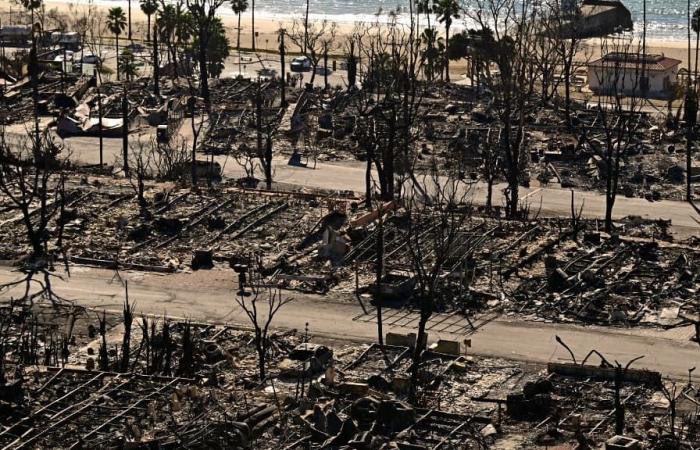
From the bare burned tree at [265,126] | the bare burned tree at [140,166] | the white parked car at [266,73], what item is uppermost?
the white parked car at [266,73]

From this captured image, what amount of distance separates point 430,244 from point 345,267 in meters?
2.53

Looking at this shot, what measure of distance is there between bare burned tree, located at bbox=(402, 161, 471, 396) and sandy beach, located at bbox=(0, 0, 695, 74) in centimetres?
4000

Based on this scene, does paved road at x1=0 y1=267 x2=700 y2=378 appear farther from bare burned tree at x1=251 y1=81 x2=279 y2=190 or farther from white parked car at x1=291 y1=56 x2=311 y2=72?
white parked car at x1=291 y1=56 x2=311 y2=72

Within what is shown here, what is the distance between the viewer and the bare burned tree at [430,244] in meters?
37.2

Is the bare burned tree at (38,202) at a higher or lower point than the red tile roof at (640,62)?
lower

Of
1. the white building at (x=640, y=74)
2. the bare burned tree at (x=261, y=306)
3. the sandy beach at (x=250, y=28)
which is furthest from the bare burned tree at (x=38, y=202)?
the sandy beach at (x=250, y=28)

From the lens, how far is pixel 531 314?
4269 centimetres

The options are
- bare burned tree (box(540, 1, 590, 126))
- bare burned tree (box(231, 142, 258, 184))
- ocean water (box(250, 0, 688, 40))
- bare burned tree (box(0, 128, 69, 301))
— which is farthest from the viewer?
ocean water (box(250, 0, 688, 40))

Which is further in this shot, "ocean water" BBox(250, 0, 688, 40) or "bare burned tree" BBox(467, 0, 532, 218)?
"ocean water" BBox(250, 0, 688, 40)

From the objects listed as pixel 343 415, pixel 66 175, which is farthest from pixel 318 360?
pixel 66 175

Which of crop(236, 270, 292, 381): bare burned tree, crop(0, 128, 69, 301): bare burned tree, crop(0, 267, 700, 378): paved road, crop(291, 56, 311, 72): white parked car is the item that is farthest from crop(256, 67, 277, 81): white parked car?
crop(236, 270, 292, 381): bare burned tree

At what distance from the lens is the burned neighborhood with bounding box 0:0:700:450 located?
34.6 meters

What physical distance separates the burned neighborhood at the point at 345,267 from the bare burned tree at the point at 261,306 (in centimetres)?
14

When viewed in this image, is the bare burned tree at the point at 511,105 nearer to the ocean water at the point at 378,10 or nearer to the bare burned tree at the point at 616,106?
the bare burned tree at the point at 616,106
